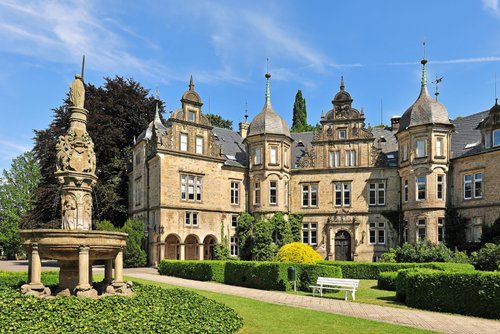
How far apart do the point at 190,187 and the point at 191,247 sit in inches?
202

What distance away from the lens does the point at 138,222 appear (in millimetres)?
35844

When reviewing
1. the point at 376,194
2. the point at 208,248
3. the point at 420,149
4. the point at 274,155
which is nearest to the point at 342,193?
the point at 376,194

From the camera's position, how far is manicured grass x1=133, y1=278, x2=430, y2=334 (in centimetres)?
1148

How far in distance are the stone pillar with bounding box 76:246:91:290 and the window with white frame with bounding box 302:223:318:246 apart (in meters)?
28.6

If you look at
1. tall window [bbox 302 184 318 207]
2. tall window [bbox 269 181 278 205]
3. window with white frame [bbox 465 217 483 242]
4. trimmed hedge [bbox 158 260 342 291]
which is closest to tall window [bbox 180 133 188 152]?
tall window [bbox 269 181 278 205]

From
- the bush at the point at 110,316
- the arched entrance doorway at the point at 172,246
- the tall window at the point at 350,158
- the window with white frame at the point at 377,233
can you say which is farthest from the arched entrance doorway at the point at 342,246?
the bush at the point at 110,316

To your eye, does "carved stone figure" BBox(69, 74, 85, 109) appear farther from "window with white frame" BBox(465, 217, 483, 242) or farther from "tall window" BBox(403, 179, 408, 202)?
"window with white frame" BBox(465, 217, 483, 242)

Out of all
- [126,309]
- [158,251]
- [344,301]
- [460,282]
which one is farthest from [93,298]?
[158,251]

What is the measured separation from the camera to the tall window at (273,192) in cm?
3856

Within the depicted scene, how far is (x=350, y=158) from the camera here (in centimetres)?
3916

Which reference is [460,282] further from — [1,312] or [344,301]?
[1,312]

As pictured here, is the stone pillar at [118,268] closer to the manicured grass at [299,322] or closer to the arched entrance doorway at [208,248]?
the manicured grass at [299,322]

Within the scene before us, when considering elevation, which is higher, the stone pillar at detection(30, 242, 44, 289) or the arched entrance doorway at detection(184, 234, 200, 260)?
the stone pillar at detection(30, 242, 44, 289)

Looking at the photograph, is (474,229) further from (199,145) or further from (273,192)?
(199,145)
